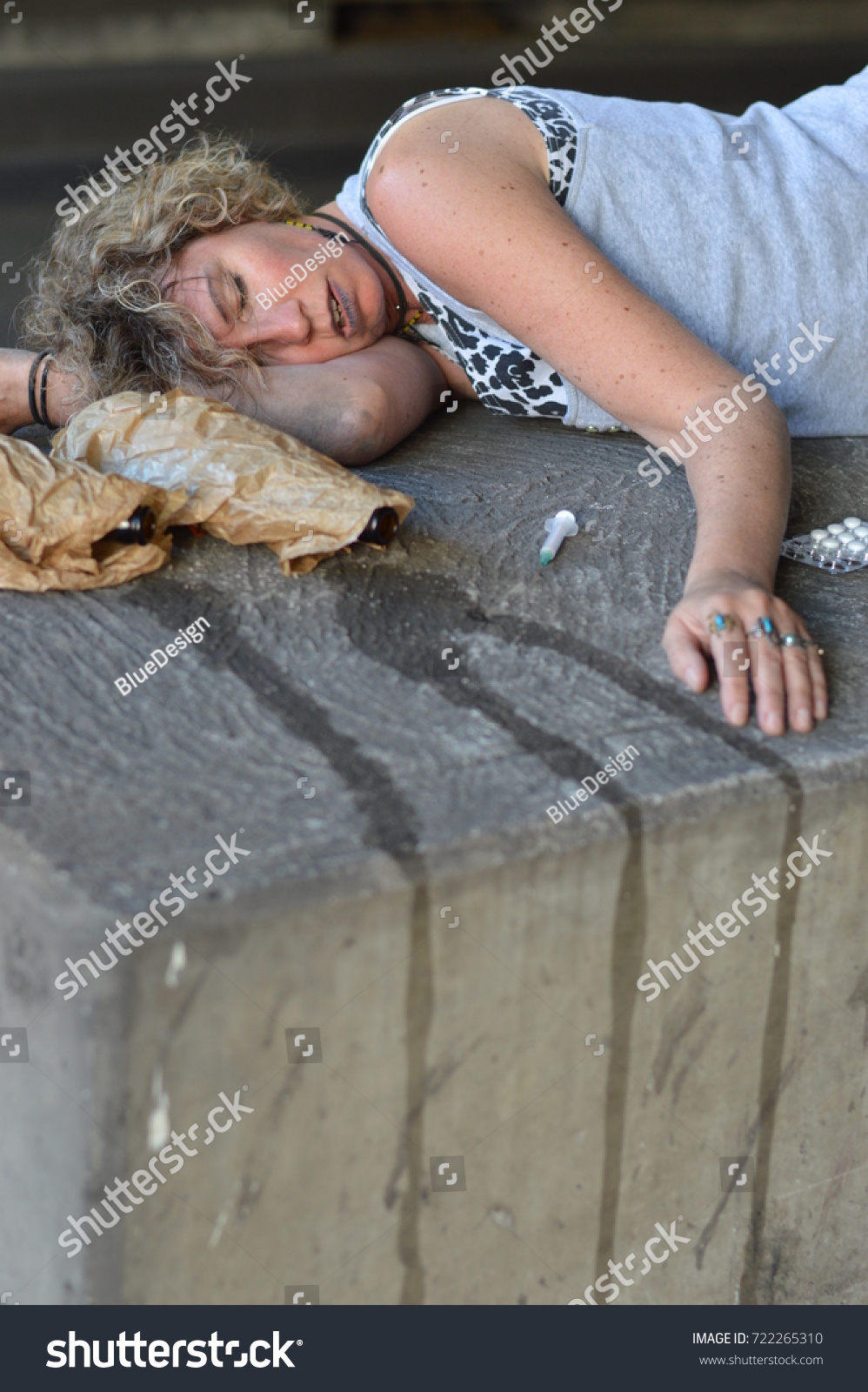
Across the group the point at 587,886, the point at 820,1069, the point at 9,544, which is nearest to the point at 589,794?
Result: the point at 587,886

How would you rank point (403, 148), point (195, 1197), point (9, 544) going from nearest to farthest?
point (195, 1197), point (9, 544), point (403, 148)

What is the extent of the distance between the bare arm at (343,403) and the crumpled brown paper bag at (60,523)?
0.39 meters

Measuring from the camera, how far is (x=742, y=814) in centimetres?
120

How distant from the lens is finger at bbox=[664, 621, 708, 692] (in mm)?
1334

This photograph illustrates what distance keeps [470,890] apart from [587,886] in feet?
0.39

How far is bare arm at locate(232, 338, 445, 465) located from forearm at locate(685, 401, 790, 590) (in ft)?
1.73

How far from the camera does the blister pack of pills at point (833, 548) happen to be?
1.67 metres

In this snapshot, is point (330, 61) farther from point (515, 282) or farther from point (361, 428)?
point (515, 282)

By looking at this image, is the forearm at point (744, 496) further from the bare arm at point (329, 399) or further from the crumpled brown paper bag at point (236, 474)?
the bare arm at point (329, 399)

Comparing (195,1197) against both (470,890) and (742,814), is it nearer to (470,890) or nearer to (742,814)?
(470,890)

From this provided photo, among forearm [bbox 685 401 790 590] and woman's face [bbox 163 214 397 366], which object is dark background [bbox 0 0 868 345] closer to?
woman's face [bbox 163 214 397 366]

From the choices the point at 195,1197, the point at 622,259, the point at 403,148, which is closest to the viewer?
the point at 195,1197

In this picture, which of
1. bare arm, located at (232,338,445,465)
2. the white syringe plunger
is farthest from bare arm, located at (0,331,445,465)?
the white syringe plunger

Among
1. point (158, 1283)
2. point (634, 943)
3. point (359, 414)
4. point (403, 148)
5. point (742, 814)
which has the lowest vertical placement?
point (158, 1283)
